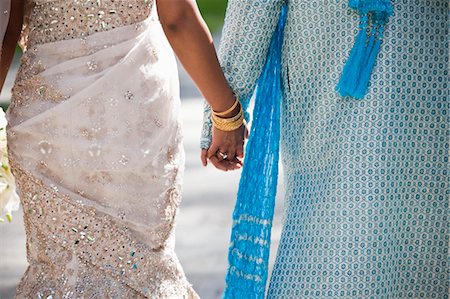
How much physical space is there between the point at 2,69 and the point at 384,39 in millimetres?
1255

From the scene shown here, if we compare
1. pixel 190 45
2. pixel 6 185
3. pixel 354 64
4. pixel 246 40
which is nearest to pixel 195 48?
pixel 190 45

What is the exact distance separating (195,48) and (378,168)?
724mm

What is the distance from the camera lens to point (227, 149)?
4617 mm

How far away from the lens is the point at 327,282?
4203 mm

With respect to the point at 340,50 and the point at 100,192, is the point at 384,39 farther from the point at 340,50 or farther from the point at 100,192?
the point at 100,192

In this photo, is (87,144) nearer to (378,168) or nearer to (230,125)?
(230,125)

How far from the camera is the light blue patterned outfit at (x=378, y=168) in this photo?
4172 millimetres

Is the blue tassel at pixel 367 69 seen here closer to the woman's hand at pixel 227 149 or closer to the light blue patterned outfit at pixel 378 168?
the light blue patterned outfit at pixel 378 168

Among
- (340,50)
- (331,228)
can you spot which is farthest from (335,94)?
(331,228)

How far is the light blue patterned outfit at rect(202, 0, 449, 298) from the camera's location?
4172 mm

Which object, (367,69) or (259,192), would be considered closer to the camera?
(367,69)

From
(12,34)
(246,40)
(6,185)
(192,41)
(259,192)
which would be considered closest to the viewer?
(6,185)
